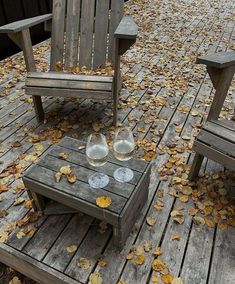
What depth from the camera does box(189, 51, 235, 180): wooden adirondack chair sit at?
1.57 m

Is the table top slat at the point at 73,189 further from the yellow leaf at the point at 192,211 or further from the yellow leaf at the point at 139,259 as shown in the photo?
the yellow leaf at the point at 192,211

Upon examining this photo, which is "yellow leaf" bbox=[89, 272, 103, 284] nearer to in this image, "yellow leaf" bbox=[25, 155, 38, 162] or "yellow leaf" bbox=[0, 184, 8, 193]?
"yellow leaf" bbox=[0, 184, 8, 193]

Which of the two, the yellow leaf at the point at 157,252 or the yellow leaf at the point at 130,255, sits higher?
the yellow leaf at the point at 157,252

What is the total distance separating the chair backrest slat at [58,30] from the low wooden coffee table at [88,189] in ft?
4.59

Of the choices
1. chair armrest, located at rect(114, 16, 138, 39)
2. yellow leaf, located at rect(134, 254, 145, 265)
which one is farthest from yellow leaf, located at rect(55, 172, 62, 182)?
chair armrest, located at rect(114, 16, 138, 39)

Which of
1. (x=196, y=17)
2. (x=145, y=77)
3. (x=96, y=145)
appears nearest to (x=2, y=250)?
(x=96, y=145)

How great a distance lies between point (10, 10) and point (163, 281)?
13.2ft

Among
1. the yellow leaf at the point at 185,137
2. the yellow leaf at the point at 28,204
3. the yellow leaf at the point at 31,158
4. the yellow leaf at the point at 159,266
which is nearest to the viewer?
the yellow leaf at the point at 159,266

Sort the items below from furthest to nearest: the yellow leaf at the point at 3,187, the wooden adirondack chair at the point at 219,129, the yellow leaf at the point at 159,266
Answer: the yellow leaf at the point at 3,187 < the wooden adirondack chair at the point at 219,129 < the yellow leaf at the point at 159,266

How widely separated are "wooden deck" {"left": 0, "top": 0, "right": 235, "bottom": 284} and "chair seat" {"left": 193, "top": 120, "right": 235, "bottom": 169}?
0.39 metres

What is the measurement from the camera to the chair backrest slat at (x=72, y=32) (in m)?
2.63

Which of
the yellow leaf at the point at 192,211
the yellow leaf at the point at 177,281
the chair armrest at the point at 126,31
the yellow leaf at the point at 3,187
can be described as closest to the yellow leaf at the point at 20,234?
the yellow leaf at the point at 3,187

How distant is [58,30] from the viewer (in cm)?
264

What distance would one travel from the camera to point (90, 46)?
2676mm
